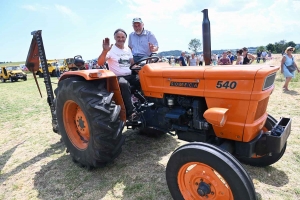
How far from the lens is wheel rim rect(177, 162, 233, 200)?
2.04 metres

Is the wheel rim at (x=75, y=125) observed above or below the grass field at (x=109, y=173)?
above

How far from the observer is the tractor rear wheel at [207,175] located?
186cm

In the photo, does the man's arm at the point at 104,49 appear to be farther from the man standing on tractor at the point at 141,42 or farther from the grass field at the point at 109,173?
the grass field at the point at 109,173

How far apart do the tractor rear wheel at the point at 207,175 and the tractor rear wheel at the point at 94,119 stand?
0.90 metres

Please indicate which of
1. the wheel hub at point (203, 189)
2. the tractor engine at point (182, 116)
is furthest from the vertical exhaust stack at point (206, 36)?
the wheel hub at point (203, 189)

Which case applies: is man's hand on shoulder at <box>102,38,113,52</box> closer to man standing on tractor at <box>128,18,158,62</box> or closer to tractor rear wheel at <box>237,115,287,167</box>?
man standing on tractor at <box>128,18,158,62</box>

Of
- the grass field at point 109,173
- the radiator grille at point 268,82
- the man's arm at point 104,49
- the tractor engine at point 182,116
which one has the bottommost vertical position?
the grass field at point 109,173

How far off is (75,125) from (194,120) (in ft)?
5.95

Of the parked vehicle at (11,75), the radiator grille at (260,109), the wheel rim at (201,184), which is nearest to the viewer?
the wheel rim at (201,184)

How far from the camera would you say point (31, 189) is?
281 cm

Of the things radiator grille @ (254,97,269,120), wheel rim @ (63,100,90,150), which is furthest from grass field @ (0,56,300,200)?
radiator grille @ (254,97,269,120)

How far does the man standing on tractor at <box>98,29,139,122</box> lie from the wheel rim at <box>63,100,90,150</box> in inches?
26.1

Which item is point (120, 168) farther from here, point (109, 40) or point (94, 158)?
point (109, 40)

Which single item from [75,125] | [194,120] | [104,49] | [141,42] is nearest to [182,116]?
[194,120]
